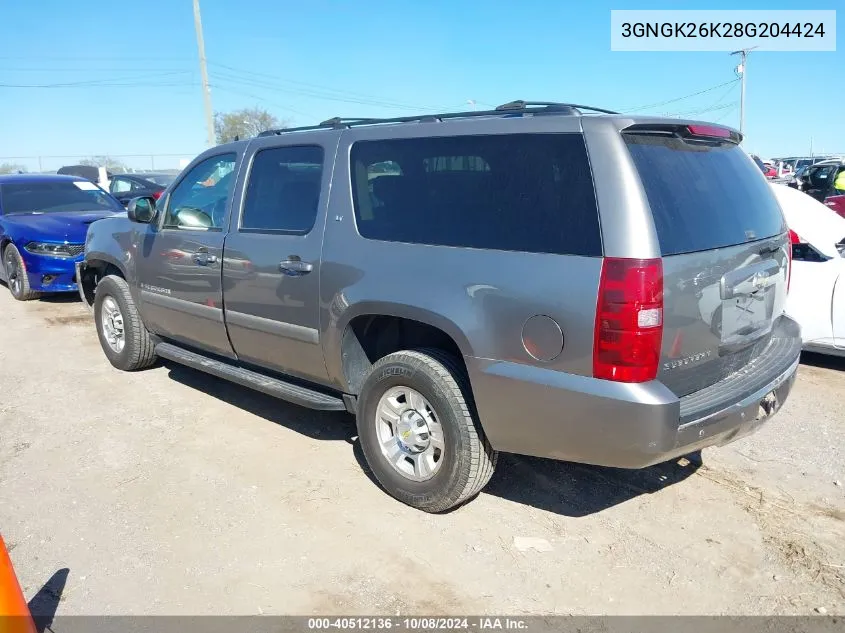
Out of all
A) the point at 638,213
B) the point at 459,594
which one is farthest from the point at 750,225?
the point at 459,594

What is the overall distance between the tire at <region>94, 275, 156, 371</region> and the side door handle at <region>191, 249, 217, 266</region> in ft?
3.96

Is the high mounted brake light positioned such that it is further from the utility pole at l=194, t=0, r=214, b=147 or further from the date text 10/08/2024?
the utility pole at l=194, t=0, r=214, b=147

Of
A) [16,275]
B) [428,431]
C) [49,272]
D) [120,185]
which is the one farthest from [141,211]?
[120,185]

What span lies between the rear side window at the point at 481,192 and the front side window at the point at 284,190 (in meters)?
0.34

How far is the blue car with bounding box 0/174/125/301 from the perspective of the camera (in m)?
8.64

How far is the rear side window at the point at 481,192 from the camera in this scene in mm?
2855

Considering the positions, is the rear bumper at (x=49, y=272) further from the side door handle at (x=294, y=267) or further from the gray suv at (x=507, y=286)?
the side door handle at (x=294, y=267)

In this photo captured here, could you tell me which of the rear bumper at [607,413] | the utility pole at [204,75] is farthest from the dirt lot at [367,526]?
the utility pole at [204,75]

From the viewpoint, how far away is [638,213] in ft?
8.82

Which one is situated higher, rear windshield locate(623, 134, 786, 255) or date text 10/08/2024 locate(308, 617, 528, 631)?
rear windshield locate(623, 134, 786, 255)

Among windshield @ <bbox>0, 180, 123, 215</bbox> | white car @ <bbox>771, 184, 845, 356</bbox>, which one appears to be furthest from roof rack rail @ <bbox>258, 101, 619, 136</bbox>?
windshield @ <bbox>0, 180, 123, 215</bbox>

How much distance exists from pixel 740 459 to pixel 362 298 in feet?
8.23

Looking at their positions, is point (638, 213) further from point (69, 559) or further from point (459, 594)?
point (69, 559)

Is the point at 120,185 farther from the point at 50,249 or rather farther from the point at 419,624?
the point at 419,624
